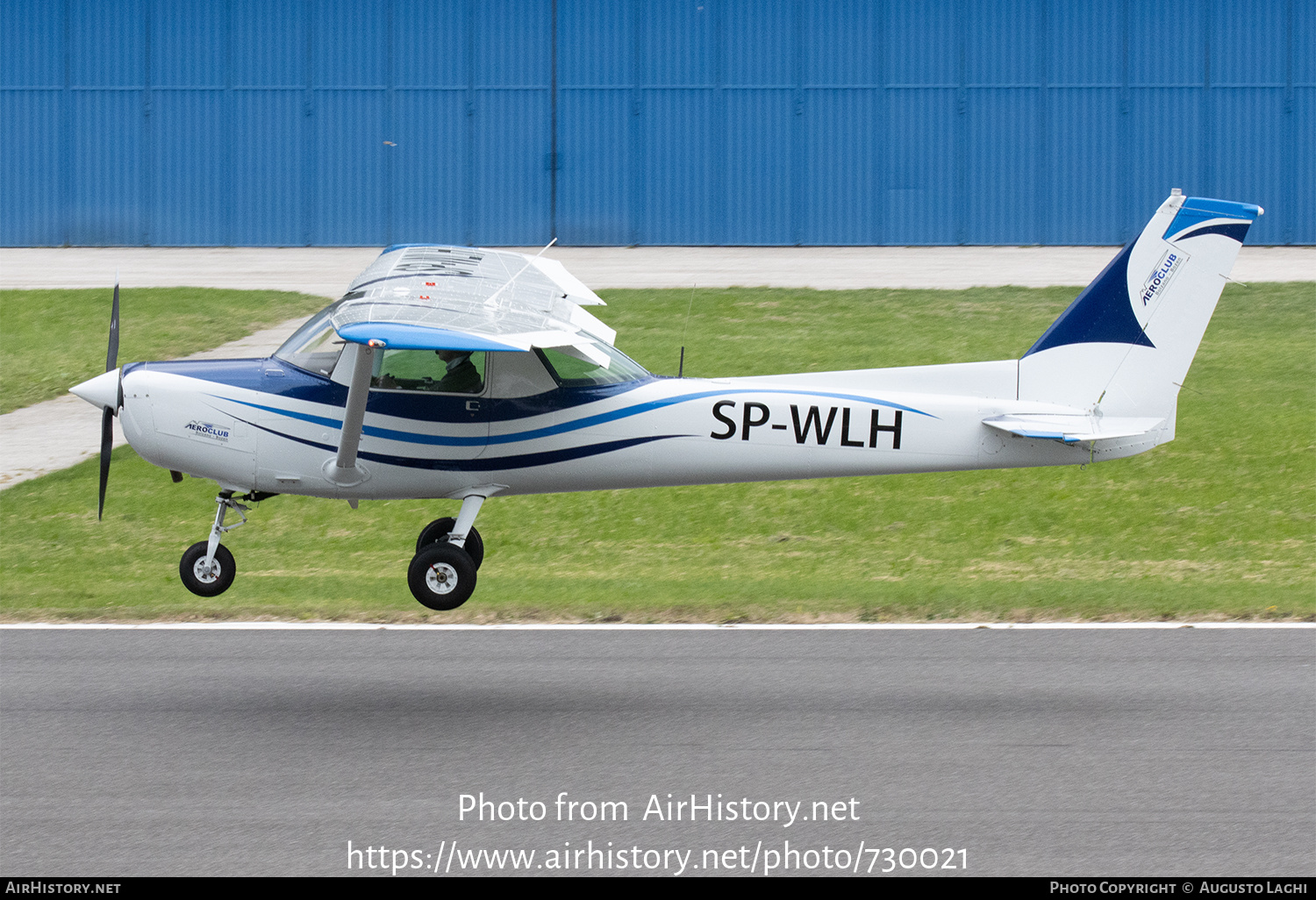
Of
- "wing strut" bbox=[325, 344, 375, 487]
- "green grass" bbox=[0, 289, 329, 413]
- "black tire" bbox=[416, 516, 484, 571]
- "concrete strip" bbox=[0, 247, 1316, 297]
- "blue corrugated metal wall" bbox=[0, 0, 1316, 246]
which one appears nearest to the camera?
"wing strut" bbox=[325, 344, 375, 487]

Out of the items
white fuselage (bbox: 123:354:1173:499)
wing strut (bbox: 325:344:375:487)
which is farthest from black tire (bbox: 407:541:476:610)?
wing strut (bbox: 325:344:375:487)

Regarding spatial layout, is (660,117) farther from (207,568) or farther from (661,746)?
(661,746)

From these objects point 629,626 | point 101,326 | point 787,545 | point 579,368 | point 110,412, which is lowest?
point 629,626

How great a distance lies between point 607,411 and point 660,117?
24417 millimetres

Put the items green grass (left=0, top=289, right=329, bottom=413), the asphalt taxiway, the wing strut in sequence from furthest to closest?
green grass (left=0, top=289, right=329, bottom=413) < the wing strut < the asphalt taxiway

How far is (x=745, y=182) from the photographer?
35.4 meters

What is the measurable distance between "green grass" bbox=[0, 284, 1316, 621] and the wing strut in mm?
3628

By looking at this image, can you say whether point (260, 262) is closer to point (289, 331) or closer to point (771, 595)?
point (289, 331)

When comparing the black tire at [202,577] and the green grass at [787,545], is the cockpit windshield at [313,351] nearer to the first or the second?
the black tire at [202,577]

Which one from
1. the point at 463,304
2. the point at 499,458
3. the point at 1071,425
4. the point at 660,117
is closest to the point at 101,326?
the point at 660,117

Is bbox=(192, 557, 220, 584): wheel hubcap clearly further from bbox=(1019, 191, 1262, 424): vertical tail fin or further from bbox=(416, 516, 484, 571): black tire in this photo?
bbox=(1019, 191, 1262, 424): vertical tail fin

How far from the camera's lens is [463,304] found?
11.3m

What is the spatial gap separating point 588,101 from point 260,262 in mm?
8415

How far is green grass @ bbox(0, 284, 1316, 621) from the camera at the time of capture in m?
15.3
